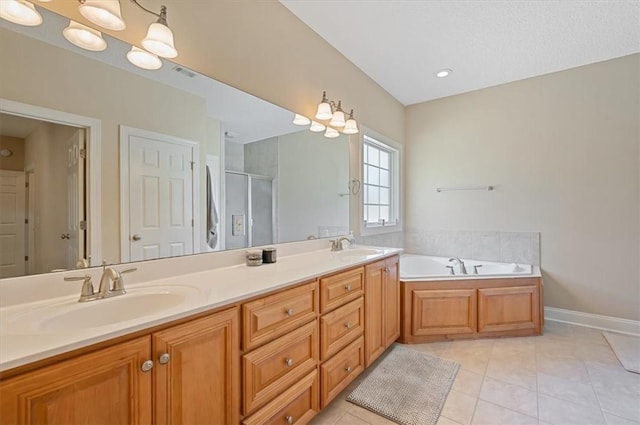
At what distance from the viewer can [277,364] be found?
1.32m

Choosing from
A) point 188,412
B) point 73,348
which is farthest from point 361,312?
point 73,348

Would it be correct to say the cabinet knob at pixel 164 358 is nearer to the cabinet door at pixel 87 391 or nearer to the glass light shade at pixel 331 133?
the cabinet door at pixel 87 391

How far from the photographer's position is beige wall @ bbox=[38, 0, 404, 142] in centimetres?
146

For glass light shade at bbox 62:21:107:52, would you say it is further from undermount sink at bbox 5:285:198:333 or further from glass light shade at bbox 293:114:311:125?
glass light shade at bbox 293:114:311:125

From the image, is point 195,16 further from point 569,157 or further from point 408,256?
point 569,157

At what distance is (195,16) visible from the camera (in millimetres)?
1527

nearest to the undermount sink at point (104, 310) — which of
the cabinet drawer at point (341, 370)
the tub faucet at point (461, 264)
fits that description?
the cabinet drawer at point (341, 370)

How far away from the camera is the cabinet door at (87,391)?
2.19ft

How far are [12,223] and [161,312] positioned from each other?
0.64m

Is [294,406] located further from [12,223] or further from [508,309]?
[508,309]

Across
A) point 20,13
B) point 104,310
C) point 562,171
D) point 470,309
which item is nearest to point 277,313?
point 104,310

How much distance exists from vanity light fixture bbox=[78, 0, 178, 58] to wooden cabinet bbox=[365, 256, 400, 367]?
1.66 meters

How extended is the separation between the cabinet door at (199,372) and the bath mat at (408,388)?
973mm

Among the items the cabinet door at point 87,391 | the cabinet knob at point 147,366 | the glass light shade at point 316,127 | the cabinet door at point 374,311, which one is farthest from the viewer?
the glass light shade at point 316,127
